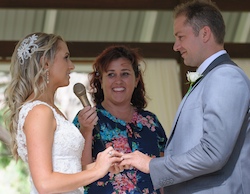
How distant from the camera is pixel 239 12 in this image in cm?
775

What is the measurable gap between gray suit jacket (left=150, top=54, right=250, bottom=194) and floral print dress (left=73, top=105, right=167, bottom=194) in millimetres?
771

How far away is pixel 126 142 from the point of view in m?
4.50

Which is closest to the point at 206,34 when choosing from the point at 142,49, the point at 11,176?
the point at 142,49

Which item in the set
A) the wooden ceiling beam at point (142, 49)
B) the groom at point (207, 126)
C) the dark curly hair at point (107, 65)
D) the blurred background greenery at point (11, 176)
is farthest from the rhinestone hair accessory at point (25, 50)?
the blurred background greenery at point (11, 176)

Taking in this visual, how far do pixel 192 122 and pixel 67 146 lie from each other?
1.95 ft

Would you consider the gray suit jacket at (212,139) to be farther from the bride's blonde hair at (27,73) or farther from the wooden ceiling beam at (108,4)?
the wooden ceiling beam at (108,4)

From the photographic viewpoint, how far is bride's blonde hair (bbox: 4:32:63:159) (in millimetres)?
3674

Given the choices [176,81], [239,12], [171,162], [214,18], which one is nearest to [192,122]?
[171,162]

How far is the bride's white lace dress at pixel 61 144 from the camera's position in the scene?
3.61 m

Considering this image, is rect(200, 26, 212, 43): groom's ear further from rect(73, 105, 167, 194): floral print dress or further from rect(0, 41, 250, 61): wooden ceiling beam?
rect(0, 41, 250, 61): wooden ceiling beam

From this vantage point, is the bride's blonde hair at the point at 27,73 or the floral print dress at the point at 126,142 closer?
the bride's blonde hair at the point at 27,73

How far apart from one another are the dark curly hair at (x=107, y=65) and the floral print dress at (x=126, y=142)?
0.14 meters

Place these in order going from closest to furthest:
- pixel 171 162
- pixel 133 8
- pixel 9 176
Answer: pixel 171 162, pixel 133 8, pixel 9 176

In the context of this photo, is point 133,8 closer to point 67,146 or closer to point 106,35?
point 106,35
